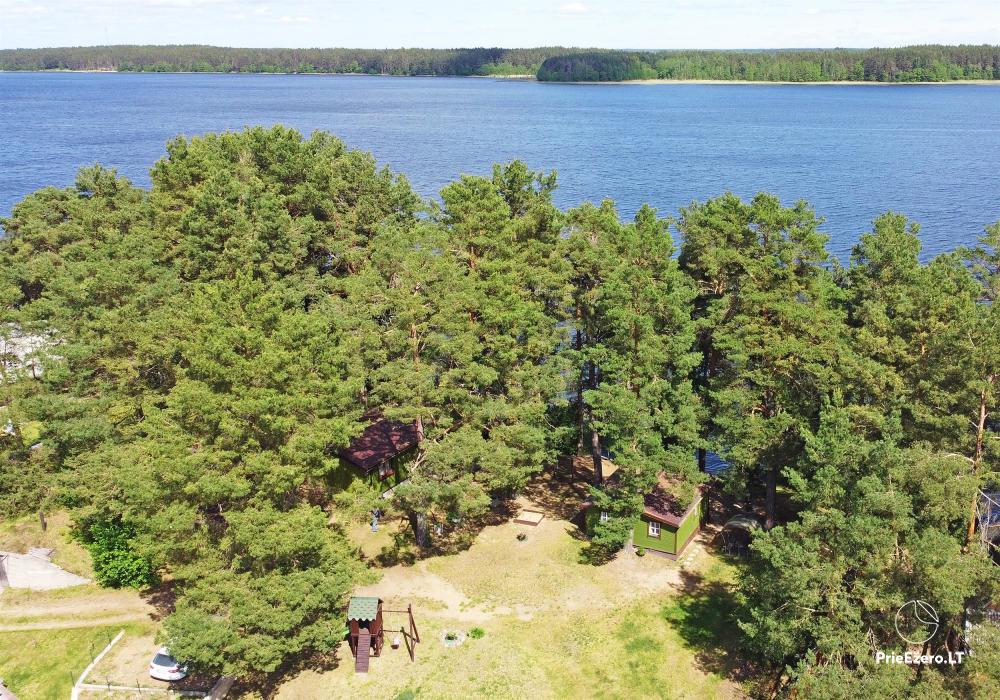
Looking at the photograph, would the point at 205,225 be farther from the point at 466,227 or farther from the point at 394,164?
the point at 394,164

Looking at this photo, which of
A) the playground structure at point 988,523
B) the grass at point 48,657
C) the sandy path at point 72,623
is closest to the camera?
the playground structure at point 988,523

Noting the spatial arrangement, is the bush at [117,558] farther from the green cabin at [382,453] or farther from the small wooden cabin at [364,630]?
the green cabin at [382,453]

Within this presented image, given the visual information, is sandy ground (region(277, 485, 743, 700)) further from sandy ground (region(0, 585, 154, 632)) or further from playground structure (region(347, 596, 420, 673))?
sandy ground (region(0, 585, 154, 632))

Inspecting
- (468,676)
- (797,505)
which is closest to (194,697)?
(468,676)

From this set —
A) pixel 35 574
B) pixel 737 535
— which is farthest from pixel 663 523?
pixel 35 574

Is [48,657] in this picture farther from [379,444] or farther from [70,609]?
[379,444]

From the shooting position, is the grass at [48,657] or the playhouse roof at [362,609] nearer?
the grass at [48,657]

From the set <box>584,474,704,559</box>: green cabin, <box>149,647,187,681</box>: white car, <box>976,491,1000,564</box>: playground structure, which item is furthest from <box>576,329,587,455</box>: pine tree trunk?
<box>149,647,187,681</box>: white car

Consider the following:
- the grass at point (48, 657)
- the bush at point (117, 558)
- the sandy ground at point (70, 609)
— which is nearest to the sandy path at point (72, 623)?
the sandy ground at point (70, 609)
